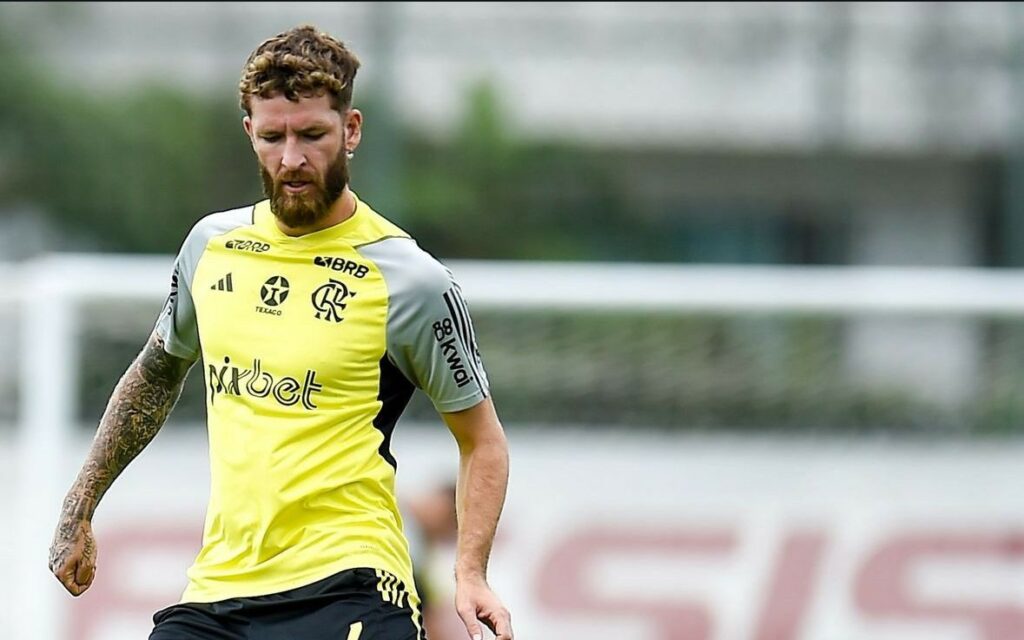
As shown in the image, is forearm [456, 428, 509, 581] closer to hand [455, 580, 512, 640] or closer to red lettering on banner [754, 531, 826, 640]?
hand [455, 580, 512, 640]

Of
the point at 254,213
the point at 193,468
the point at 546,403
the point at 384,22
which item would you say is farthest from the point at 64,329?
the point at 254,213

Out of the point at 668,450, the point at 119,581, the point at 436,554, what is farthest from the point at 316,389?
the point at 668,450

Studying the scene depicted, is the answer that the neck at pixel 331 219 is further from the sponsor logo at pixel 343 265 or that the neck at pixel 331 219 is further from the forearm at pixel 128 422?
the forearm at pixel 128 422

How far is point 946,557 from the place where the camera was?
861 centimetres

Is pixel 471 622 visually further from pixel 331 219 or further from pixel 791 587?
pixel 791 587

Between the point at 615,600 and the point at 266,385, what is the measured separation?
5.16m

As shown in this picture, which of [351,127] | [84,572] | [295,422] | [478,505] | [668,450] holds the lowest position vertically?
[668,450]

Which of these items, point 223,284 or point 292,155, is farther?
point 223,284

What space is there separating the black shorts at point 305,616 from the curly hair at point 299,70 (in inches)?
34.1

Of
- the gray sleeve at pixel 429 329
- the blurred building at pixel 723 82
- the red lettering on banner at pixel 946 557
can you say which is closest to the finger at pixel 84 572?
the gray sleeve at pixel 429 329

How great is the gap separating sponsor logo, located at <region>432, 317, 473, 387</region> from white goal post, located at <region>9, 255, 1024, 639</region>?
4833 mm

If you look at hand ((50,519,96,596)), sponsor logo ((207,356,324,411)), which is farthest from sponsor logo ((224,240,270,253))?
hand ((50,519,96,596))

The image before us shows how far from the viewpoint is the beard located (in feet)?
11.4

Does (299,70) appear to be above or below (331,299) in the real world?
above
